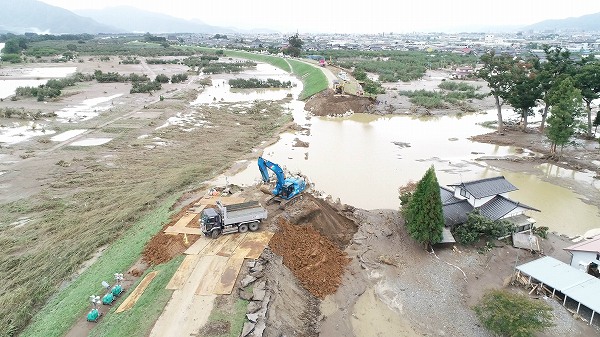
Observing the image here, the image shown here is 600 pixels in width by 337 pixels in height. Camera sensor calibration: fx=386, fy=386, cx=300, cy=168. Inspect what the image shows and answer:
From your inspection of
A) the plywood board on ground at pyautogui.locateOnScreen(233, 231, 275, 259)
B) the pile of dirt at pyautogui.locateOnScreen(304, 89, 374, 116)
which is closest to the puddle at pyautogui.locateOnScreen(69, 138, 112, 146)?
the plywood board on ground at pyautogui.locateOnScreen(233, 231, 275, 259)

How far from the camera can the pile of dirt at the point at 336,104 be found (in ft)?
161

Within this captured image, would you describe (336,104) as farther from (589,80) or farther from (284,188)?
(284,188)

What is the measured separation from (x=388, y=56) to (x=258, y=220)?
10815cm

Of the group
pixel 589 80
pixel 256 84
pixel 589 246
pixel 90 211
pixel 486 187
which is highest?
pixel 589 80

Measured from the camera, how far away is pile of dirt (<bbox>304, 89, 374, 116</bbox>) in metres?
49.0

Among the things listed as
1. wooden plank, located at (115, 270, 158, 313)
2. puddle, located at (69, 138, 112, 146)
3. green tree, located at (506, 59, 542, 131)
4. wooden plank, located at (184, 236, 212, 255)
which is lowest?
wooden plank, located at (115, 270, 158, 313)

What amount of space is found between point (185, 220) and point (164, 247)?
7.36 feet

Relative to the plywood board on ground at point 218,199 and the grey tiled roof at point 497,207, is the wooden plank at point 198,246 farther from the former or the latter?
the grey tiled roof at point 497,207

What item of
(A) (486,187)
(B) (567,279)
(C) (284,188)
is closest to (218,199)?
(C) (284,188)

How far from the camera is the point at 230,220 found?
1744cm

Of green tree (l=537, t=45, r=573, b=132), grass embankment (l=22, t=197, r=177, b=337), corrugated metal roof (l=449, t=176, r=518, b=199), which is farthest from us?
green tree (l=537, t=45, r=573, b=132)

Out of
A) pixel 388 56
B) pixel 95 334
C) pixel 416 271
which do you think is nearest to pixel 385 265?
pixel 416 271

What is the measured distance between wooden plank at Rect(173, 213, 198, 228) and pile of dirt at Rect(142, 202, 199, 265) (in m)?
0.77

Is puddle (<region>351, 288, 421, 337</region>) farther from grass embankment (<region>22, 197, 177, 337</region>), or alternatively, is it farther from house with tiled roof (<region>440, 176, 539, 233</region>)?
grass embankment (<region>22, 197, 177, 337</region>)
